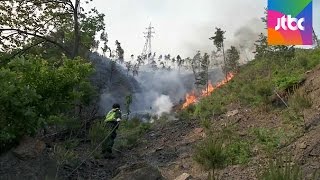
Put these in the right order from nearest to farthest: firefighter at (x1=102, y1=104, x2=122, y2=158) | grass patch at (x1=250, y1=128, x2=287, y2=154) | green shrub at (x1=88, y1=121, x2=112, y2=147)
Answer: grass patch at (x1=250, y1=128, x2=287, y2=154) → firefighter at (x1=102, y1=104, x2=122, y2=158) → green shrub at (x1=88, y1=121, x2=112, y2=147)

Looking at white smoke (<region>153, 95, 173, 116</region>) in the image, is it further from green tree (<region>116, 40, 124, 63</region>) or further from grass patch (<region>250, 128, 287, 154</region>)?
grass patch (<region>250, 128, 287, 154</region>)

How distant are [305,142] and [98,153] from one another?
18.7 ft

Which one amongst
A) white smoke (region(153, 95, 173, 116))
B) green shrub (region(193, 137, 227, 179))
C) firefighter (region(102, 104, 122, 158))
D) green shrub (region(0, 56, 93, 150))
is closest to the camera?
green shrub (region(0, 56, 93, 150))

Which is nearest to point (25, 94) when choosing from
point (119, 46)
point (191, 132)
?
point (191, 132)

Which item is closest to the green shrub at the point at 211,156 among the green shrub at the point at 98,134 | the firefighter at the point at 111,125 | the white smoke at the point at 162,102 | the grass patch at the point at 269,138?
the grass patch at the point at 269,138

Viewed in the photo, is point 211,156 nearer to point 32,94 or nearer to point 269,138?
point 269,138

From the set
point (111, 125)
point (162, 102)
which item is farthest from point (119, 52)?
point (111, 125)

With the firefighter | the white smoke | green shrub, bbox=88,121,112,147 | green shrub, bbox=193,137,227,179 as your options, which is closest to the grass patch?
green shrub, bbox=193,137,227,179

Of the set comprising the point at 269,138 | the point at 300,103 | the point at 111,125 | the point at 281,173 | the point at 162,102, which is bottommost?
the point at 281,173

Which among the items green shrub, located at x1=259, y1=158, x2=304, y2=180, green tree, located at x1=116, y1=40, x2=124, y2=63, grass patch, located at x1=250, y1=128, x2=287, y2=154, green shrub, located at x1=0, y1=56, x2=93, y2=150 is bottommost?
green shrub, located at x1=259, y1=158, x2=304, y2=180

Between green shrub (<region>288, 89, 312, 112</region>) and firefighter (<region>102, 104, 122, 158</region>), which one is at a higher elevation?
green shrub (<region>288, 89, 312, 112</region>)

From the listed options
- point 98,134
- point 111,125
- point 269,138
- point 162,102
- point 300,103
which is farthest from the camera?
point 162,102

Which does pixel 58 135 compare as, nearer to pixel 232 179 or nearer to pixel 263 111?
pixel 263 111

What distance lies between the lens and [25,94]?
7484 mm
